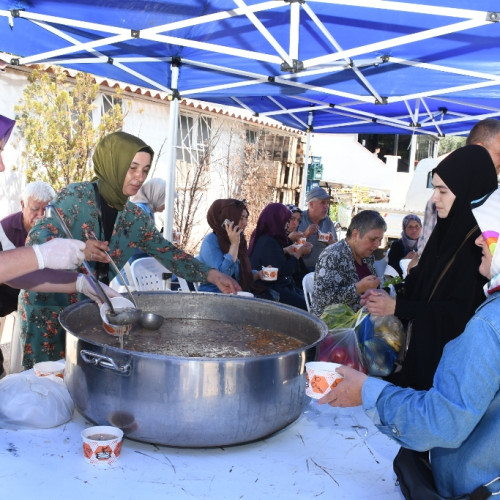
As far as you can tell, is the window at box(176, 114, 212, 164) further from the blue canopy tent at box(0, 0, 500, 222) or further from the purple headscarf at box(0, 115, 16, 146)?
the purple headscarf at box(0, 115, 16, 146)

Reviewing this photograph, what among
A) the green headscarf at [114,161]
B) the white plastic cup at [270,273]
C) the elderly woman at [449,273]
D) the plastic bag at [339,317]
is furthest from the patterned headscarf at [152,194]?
the elderly woman at [449,273]

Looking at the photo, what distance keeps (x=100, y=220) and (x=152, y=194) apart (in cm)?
279

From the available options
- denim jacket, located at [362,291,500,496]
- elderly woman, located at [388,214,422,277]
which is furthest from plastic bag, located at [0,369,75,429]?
elderly woman, located at [388,214,422,277]

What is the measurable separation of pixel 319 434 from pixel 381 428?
51 centimetres

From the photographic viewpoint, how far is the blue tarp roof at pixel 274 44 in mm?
3426

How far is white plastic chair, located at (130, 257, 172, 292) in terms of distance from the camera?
4.07 meters

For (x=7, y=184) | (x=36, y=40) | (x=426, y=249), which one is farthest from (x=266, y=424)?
(x=7, y=184)

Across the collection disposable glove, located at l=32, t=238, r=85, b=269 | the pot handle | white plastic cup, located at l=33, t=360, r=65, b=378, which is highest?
disposable glove, located at l=32, t=238, r=85, b=269

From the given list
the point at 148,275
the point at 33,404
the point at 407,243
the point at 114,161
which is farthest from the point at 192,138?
the point at 33,404

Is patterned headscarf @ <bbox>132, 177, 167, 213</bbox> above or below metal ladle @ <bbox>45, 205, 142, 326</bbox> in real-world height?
above

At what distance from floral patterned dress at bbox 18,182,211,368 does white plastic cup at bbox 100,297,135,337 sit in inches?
22.8

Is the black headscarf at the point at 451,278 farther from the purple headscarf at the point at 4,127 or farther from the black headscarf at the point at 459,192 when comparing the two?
the purple headscarf at the point at 4,127

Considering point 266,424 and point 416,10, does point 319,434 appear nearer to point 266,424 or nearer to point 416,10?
point 266,424

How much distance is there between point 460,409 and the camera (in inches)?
42.8
